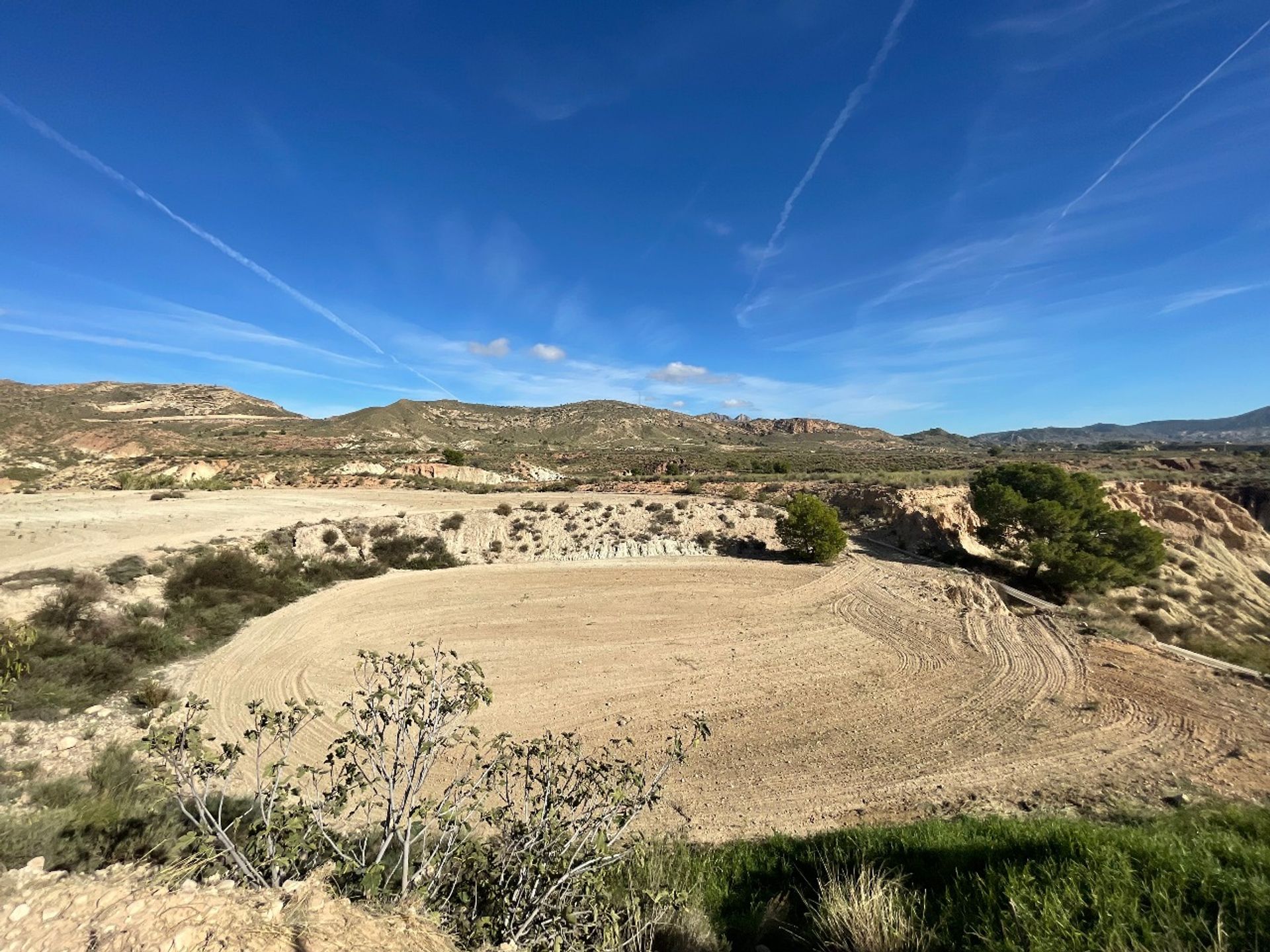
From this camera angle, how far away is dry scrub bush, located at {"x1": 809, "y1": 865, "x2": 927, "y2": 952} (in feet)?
10.1

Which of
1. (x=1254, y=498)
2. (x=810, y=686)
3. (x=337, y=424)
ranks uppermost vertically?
(x=337, y=424)

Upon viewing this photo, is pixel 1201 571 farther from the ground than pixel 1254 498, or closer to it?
closer to it

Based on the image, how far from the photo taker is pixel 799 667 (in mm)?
11398

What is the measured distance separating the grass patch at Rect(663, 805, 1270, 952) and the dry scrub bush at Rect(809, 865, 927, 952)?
2 cm

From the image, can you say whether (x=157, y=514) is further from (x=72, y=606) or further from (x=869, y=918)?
(x=869, y=918)

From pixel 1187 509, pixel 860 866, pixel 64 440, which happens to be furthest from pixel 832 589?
pixel 64 440

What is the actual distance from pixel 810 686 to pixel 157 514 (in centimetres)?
2511

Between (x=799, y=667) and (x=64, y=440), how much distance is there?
6266 cm

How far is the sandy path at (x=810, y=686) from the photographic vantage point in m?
7.48

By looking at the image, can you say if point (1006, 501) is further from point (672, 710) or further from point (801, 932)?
point (801, 932)

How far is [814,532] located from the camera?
19000 mm

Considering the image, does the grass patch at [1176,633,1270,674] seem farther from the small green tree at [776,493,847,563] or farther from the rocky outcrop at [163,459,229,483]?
the rocky outcrop at [163,459,229,483]

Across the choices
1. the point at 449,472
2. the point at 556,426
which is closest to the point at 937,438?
the point at 556,426

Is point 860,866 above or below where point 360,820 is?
above
